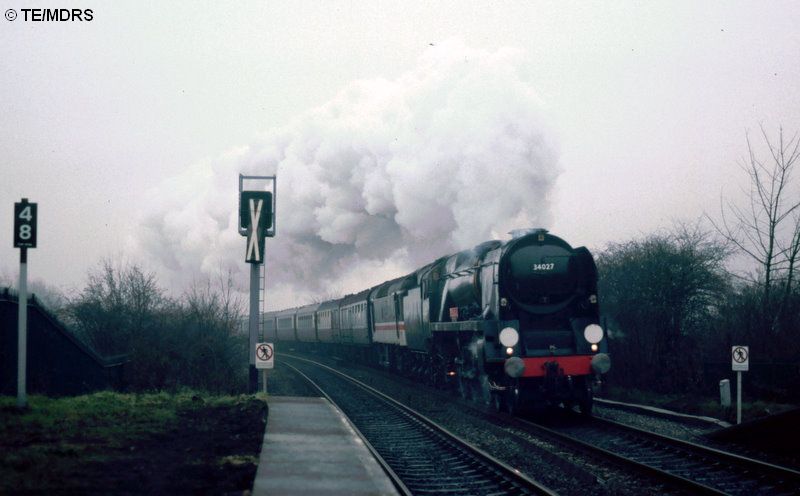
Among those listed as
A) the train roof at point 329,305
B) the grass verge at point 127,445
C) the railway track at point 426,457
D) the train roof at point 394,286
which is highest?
the train roof at point 394,286

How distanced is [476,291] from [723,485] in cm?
772

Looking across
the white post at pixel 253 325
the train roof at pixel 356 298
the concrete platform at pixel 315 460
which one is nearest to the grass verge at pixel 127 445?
the concrete platform at pixel 315 460

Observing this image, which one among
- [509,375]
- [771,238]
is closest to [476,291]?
[509,375]

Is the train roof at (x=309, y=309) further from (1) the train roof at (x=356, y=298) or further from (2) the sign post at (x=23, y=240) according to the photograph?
(2) the sign post at (x=23, y=240)

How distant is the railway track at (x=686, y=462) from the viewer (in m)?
8.55

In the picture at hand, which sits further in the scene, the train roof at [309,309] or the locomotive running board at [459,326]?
the train roof at [309,309]

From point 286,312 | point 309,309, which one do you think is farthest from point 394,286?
point 286,312

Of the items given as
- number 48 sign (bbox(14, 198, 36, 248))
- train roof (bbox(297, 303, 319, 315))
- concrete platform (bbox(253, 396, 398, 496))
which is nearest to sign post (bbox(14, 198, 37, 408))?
number 48 sign (bbox(14, 198, 36, 248))

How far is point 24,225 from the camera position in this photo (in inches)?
509

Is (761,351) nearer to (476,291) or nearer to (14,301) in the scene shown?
(476,291)

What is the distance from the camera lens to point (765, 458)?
33.7 feet

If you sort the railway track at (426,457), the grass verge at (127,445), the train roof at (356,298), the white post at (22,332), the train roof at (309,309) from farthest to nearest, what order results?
the train roof at (309,309)
the train roof at (356,298)
the white post at (22,332)
the railway track at (426,457)
the grass verge at (127,445)

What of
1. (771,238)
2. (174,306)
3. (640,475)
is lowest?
(640,475)

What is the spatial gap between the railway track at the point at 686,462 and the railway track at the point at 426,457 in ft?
5.03
